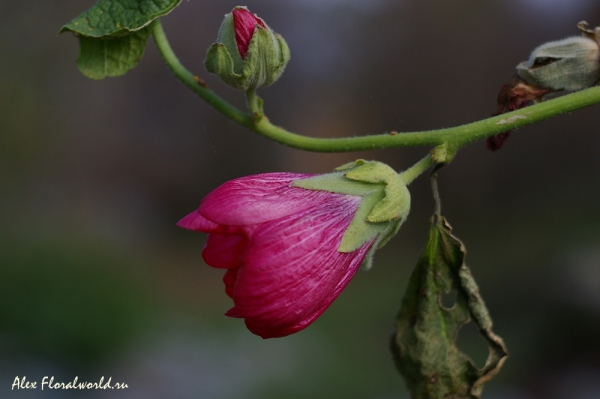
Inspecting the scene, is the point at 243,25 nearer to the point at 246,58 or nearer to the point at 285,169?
the point at 246,58

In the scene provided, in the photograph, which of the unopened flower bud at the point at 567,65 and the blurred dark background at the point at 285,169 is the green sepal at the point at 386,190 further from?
the blurred dark background at the point at 285,169

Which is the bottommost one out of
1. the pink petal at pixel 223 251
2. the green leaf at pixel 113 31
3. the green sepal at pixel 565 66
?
the pink petal at pixel 223 251

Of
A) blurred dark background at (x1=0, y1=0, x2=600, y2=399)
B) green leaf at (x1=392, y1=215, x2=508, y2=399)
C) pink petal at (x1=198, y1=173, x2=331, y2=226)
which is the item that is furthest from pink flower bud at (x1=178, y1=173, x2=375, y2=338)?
blurred dark background at (x1=0, y1=0, x2=600, y2=399)

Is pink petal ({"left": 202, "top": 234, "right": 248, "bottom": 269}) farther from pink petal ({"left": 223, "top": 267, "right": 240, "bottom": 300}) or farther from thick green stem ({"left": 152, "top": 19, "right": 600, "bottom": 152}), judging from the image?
thick green stem ({"left": 152, "top": 19, "right": 600, "bottom": 152})

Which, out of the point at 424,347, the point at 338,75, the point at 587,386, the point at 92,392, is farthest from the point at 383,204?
the point at 338,75

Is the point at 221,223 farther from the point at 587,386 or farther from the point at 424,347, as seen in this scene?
the point at 587,386

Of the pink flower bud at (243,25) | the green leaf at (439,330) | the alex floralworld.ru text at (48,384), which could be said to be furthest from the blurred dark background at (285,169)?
the pink flower bud at (243,25)
